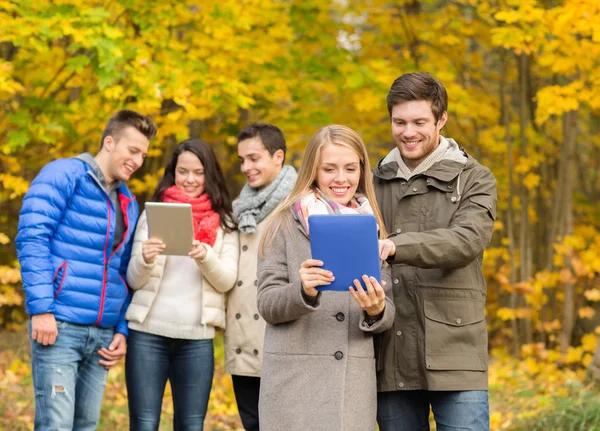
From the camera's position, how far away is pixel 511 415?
5602 mm

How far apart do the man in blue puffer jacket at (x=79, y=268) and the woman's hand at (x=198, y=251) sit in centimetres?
42

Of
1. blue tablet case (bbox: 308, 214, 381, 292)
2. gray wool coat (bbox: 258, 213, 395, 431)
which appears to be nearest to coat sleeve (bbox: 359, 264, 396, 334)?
gray wool coat (bbox: 258, 213, 395, 431)

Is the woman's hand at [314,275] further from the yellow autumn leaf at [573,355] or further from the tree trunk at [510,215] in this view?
the tree trunk at [510,215]

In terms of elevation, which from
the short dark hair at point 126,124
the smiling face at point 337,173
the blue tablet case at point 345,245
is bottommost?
the blue tablet case at point 345,245

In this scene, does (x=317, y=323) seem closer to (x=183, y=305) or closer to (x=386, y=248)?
(x=386, y=248)

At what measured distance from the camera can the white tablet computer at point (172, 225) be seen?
3.41m

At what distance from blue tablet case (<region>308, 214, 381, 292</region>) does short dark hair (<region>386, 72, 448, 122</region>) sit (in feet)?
2.33

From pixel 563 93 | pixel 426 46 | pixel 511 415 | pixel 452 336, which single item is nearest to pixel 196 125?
pixel 426 46

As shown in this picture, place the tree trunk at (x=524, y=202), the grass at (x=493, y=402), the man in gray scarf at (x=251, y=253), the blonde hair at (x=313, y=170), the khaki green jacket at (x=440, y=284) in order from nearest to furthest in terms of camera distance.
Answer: the khaki green jacket at (x=440, y=284), the blonde hair at (x=313, y=170), the man in gray scarf at (x=251, y=253), the grass at (x=493, y=402), the tree trunk at (x=524, y=202)

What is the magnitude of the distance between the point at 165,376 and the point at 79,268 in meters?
0.73

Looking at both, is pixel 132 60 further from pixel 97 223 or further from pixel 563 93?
pixel 563 93

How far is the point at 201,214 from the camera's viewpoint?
3900 mm

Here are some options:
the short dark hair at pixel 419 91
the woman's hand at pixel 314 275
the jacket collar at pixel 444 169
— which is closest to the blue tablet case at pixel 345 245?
the woman's hand at pixel 314 275

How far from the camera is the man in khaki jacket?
2752mm
